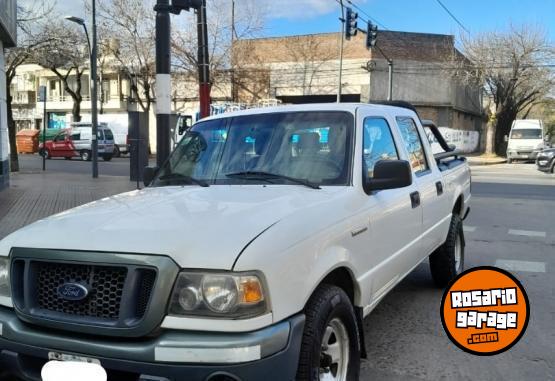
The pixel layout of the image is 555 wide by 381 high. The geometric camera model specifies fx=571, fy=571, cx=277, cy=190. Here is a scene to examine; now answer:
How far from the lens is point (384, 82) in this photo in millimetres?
40125

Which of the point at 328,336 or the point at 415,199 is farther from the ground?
the point at 415,199

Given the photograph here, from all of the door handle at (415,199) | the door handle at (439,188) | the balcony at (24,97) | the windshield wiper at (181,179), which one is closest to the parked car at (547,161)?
the door handle at (439,188)

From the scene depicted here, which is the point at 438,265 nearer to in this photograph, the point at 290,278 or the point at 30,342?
the point at 290,278

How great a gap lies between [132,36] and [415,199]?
3494 centimetres

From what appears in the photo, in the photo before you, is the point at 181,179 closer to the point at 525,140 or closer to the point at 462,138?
the point at 525,140

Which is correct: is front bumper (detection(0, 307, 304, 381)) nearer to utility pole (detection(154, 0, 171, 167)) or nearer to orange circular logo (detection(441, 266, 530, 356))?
orange circular logo (detection(441, 266, 530, 356))

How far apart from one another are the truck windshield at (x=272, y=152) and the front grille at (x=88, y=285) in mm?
1373

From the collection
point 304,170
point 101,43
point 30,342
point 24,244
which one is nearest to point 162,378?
point 30,342

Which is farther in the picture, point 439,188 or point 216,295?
point 439,188

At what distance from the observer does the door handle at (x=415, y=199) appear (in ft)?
14.5

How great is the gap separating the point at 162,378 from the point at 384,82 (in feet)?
129

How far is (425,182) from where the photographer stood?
194 inches

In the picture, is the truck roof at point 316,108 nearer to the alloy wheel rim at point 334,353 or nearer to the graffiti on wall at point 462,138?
the alloy wheel rim at point 334,353

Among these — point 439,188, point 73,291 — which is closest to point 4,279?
point 73,291
